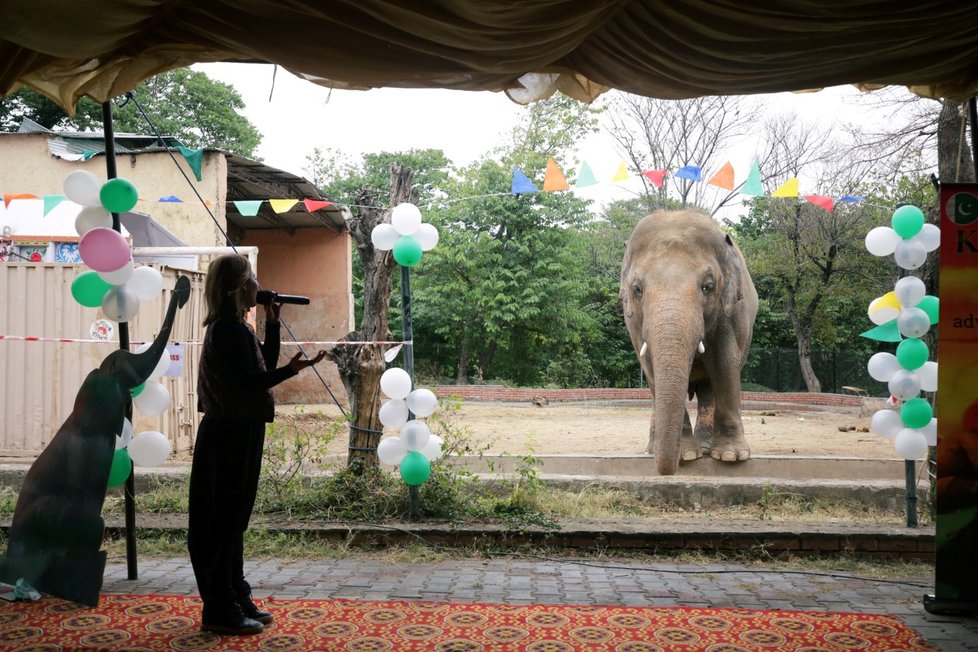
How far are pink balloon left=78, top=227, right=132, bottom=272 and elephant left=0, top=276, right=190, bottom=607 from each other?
0.48m

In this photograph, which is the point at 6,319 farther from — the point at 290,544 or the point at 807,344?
the point at 807,344

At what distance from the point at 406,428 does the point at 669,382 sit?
250 centimetres

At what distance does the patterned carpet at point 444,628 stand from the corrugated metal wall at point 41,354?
16.5 feet

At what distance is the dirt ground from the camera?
10695mm

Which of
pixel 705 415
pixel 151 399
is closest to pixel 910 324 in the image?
pixel 705 415

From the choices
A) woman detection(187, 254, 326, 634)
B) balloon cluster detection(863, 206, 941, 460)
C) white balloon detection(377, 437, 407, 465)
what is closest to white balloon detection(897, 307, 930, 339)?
balloon cluster detection(863, 206, 941, 460)

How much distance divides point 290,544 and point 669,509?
3.02m

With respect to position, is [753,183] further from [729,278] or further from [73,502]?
[73,502]

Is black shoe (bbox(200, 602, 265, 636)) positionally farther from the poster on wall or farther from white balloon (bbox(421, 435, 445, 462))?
the poster on wall

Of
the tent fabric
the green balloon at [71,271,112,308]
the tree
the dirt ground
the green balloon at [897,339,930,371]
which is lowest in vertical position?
the dirt ground

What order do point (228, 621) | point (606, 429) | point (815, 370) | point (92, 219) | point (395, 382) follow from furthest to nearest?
point (815, 370)
point (606, 429)
point (395, 382)
point (92, 219)
point (228, 621)

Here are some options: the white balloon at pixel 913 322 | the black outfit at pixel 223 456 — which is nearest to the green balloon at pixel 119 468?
the black outfit at pixel 223 456

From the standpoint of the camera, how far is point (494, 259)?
76.4 feet

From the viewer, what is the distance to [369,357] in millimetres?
6375
